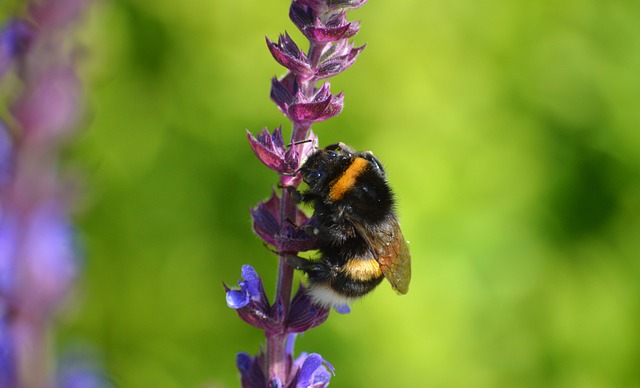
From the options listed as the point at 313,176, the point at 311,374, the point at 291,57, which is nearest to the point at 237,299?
the point at 311,374

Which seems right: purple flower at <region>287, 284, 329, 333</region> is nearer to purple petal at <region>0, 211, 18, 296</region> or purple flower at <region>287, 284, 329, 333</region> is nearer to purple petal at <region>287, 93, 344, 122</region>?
purple petal at <region>287, 93, 344, 122</region>

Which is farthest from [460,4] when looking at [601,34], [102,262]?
[102,262]

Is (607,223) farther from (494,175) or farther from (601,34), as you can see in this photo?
(601,34)

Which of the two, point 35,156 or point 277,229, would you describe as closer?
point 35,156

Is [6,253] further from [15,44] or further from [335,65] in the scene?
[335,65]

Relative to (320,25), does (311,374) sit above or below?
below

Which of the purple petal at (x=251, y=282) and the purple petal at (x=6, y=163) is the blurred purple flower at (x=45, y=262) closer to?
the purple petal at (x=6, y=163)
